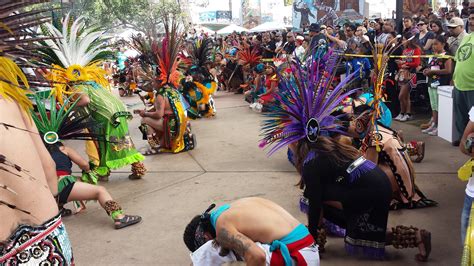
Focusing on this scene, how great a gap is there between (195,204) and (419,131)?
4.30m

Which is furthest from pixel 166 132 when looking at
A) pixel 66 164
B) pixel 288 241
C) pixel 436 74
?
pixel 288 241

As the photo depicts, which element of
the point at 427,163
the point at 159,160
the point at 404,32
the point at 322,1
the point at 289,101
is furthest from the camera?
the point at 322,1

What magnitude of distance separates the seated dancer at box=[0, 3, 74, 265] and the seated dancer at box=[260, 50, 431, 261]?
1.95 m

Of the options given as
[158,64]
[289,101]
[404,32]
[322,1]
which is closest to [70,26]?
[158,64]

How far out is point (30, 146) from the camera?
5.97ft

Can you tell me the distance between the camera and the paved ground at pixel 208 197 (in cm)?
414

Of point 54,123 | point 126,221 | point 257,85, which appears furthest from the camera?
point 257,85

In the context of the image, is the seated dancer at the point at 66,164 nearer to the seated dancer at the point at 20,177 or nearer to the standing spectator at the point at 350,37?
the seated dancer at the point at 20,177

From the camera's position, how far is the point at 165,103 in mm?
7781

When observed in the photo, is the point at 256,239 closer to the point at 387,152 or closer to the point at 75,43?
the point at 387,152

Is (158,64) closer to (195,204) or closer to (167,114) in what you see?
(167,114)

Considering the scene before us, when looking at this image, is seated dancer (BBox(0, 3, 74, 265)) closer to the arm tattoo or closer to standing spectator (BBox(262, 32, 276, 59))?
the arm tattoo

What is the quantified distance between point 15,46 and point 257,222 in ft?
5.55

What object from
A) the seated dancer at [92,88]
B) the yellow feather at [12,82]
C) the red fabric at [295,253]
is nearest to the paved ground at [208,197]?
the seated dancer at [92,88]
